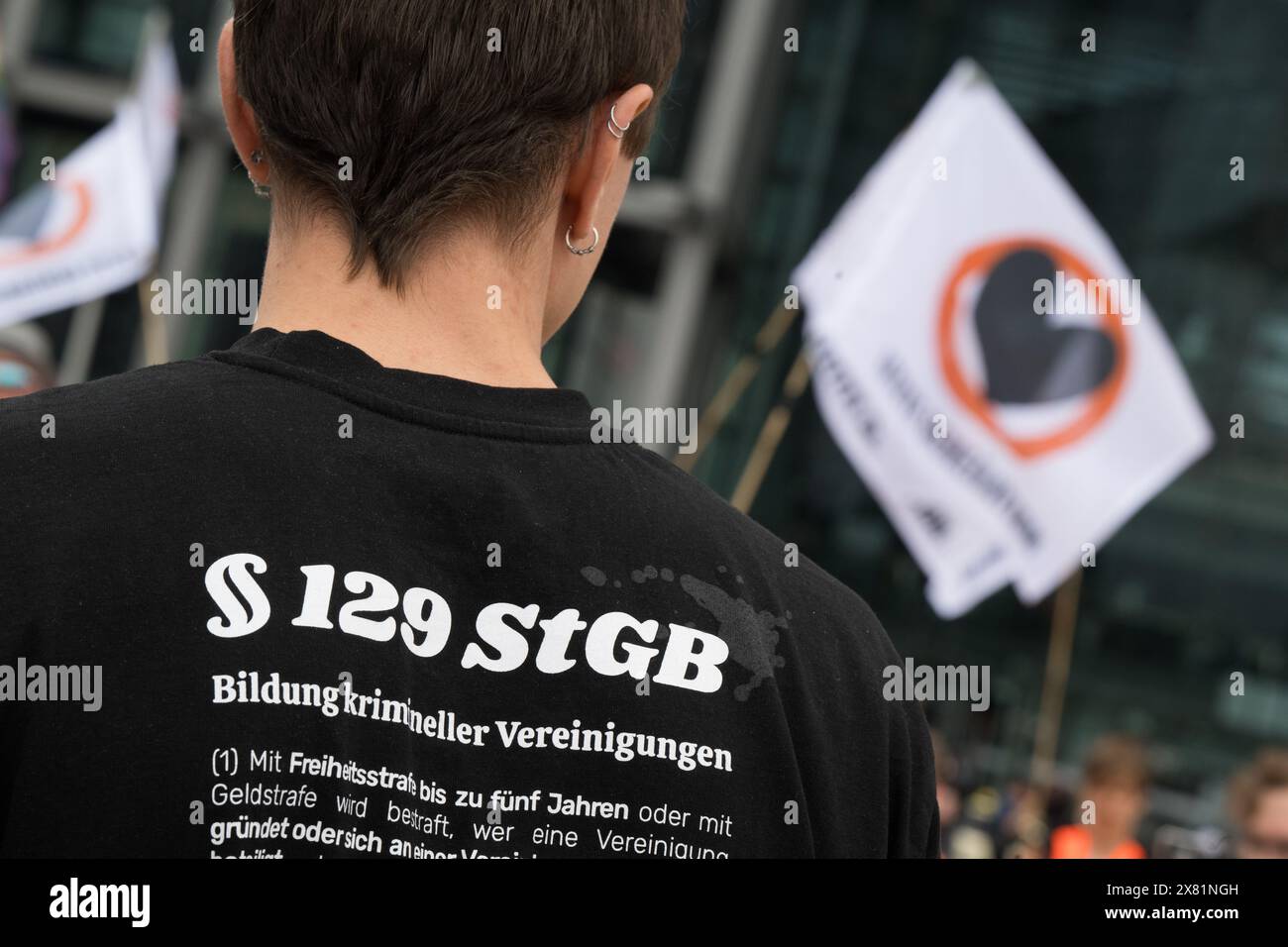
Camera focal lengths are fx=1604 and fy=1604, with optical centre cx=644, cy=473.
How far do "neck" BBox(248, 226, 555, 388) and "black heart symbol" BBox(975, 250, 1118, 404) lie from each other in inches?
157

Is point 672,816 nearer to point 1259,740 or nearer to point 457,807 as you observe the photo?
point 457,807

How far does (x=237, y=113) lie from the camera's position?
1148 mm

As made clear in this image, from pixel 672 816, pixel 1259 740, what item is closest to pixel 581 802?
pixel 672 816

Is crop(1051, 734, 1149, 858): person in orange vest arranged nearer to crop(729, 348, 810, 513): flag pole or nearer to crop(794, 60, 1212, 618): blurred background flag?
crop(794, 60, 1212, 618): blurred background flag

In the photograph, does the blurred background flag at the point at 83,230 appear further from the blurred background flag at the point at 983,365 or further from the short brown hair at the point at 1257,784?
the short brown hair at the point at 1257,784

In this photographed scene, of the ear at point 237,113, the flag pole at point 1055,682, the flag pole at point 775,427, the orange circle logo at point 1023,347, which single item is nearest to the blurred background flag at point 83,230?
the flag pole at point 775,427

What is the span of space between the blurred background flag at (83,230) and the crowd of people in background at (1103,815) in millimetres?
3154

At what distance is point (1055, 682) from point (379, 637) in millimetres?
8407

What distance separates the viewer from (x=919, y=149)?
197 inches

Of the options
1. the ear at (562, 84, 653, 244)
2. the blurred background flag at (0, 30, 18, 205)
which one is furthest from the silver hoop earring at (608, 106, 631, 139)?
the blurred background flag at (0, 30, 18, 205)

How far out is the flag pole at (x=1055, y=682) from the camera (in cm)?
855

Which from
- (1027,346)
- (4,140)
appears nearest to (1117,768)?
(1027,346)
